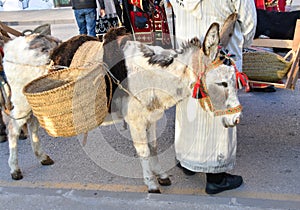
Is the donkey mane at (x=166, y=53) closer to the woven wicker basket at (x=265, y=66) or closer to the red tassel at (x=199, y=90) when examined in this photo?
the red tassel at (x=199, y=90)

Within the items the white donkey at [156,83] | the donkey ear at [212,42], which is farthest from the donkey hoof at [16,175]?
the donkey ear at [212,42]

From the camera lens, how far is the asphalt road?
3634 millimetres

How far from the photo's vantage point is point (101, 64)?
3.40 m

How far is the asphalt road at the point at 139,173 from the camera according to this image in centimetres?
363

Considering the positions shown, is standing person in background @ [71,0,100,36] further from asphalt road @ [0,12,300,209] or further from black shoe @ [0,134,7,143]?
black shoe @ [0,134,7,143]

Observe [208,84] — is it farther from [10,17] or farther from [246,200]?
[10,17]

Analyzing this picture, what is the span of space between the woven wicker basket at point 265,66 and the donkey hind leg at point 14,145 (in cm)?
233

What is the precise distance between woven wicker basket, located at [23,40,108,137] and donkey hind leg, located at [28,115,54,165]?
1.14m

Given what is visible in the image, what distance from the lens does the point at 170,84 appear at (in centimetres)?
342

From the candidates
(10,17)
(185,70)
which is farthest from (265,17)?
(10,17)

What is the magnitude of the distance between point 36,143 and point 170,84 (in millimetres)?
1888

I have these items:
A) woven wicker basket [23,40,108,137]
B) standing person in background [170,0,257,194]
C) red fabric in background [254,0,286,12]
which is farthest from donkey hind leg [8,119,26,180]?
red fabric in background [254,0,286,12]

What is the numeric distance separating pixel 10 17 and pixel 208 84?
14.6 m

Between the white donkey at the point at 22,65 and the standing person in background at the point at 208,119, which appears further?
the white donkey at the point at 22,65
